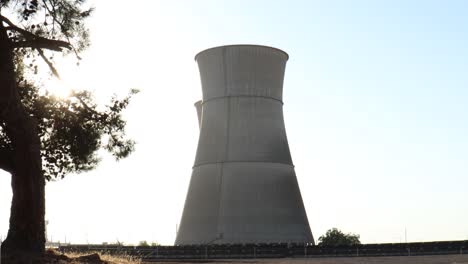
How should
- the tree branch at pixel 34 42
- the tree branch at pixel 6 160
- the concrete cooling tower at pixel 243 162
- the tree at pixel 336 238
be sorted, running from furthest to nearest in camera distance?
the tree at pixel 336 238, the concrete cooling tower at pixel 243 162, the tree branch at pixel 34 42, the tree branch at pixel 6 160

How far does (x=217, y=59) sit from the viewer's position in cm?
3055

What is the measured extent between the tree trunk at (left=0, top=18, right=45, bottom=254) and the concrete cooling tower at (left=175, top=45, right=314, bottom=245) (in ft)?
63.4

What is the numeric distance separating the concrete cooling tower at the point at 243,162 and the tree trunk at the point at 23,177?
1933cm

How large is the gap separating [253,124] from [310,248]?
790 cm

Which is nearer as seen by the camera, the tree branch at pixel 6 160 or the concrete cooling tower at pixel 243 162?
the tree branch at pixel 6 160

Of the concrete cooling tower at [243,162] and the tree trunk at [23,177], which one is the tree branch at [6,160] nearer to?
the tree trunk at [23,177]

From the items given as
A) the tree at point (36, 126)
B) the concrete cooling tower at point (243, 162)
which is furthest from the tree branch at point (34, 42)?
the concrete cooling tower at point (243, 162)

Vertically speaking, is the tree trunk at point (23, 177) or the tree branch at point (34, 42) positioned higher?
the tree branch at point (34, 42)

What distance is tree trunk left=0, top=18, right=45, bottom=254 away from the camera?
1024 centimetres

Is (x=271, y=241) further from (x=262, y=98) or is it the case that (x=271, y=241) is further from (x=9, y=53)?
(x=9, y=53)

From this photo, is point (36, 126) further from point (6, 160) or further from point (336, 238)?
point (336, 238)

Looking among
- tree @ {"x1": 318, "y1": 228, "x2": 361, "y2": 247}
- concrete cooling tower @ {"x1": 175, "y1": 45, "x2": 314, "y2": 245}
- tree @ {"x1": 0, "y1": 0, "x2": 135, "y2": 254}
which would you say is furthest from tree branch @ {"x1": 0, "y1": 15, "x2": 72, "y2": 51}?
tree @ {"x1": 318, "y1": 228, "x2": 361, "y2": 247}

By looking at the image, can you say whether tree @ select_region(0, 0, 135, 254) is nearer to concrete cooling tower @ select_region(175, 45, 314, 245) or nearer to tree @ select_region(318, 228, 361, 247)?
concrete cooling tower @ select_region(175, 45, 314, 245)

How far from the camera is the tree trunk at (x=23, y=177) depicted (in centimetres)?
1024
